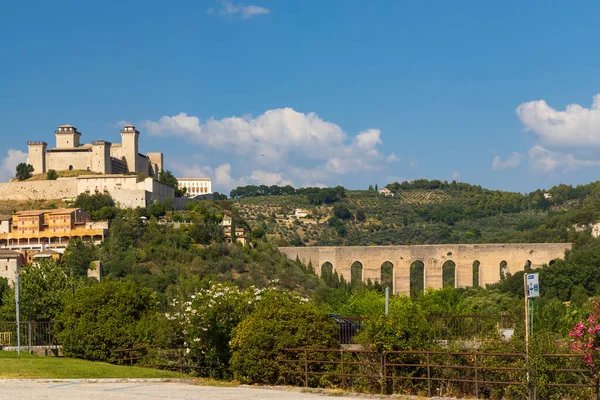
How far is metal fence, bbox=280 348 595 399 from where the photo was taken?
14.7 m

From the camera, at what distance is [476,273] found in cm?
7619

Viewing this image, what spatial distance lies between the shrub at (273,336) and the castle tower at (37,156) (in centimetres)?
6788

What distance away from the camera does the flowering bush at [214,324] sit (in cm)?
2036

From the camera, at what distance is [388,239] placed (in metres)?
110

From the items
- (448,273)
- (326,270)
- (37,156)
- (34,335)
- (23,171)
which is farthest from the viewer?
(448,273)

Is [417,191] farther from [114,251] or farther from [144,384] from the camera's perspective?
[144,384]

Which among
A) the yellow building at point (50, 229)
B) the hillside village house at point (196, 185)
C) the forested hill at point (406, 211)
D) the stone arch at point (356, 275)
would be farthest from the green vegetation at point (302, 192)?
the yellow building at point (50, 229)

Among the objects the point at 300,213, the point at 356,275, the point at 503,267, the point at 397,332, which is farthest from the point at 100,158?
the point at 397,332

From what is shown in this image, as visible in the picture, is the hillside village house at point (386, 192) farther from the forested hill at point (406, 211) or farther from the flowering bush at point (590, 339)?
the flowering bush at point (590, 339)

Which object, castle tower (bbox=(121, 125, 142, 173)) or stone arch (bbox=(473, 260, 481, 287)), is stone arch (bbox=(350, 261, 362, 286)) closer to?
stone arch (bbox=(473, 260, 481, 287))

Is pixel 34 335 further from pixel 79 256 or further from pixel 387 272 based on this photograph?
pixel 387 272

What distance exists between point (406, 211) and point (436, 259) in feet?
173

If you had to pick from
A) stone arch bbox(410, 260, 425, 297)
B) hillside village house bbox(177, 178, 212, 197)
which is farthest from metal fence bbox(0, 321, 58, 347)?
hillside village house bbox(177, 178, 212, 197)

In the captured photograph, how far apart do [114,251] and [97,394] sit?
A: 5011 centimetres
